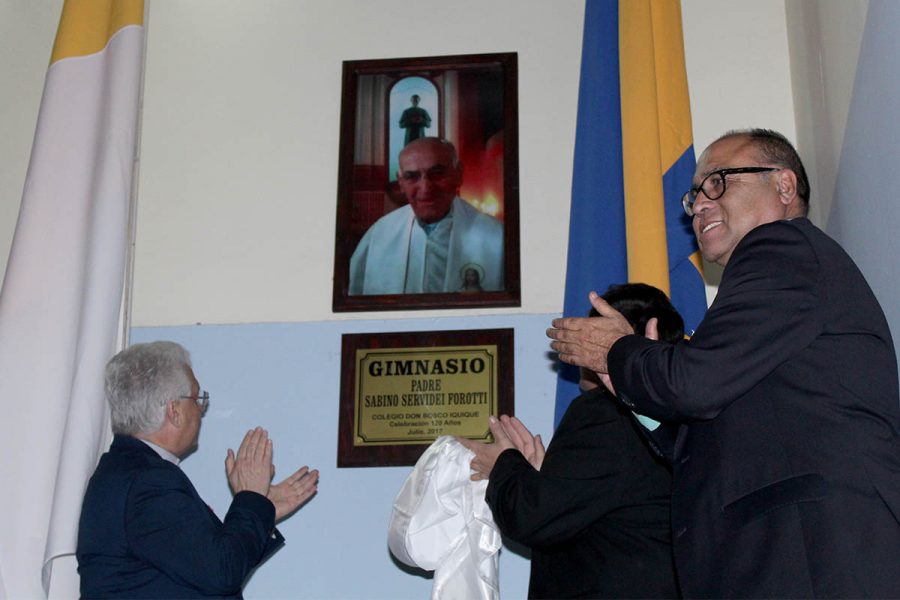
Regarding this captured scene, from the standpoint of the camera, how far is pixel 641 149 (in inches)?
111

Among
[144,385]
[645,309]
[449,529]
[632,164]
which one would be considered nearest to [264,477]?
[144,385]

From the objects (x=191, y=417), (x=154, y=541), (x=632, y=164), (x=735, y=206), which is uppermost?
(x=632, y=164)

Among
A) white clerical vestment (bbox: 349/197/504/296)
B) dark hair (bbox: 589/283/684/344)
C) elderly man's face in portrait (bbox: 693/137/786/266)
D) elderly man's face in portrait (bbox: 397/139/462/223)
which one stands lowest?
dark hair (bbox: 589/283/684/344)

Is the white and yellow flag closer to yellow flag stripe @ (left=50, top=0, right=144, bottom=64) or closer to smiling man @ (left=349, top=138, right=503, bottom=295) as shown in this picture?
yellow flag stripe @ (left=50, top=0, right=144, bottom=64)

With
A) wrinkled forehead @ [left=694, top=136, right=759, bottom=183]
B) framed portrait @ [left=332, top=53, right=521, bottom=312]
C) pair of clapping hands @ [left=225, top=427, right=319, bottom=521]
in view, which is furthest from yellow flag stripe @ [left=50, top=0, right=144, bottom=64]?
wrinkled forehead @ [left=694, top=136, right=759, bottom=183]

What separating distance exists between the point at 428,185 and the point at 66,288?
1074mm

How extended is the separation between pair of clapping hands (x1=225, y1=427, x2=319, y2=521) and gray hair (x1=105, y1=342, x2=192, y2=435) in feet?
0.82

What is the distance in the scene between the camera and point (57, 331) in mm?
2893

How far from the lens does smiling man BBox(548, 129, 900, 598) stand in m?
1.48

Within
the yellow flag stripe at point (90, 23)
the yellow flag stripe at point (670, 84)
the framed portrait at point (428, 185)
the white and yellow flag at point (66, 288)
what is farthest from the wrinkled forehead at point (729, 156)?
the yellow flag stripe at point (90, 23)

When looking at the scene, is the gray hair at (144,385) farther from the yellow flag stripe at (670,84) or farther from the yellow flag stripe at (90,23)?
the yellow flag stripe at (670,84)

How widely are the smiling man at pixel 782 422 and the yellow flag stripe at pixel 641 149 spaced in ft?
3.15

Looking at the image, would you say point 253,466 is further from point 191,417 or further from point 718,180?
point 718,180

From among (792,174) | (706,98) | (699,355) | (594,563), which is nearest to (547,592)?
(594,563)
